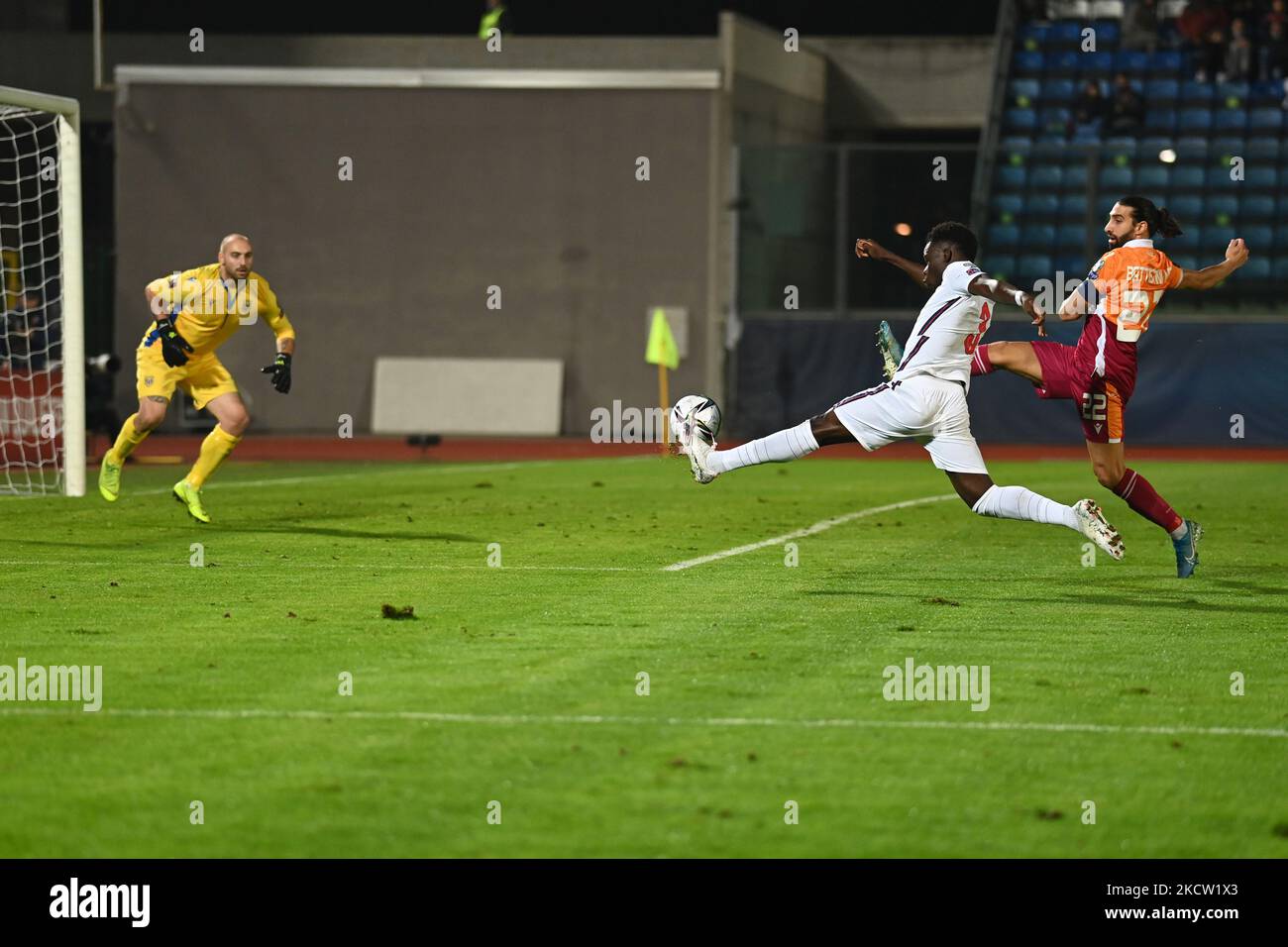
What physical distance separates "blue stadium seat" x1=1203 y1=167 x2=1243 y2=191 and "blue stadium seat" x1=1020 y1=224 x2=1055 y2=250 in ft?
8.29

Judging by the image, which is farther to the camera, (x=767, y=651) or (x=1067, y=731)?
(x=767, y=651)

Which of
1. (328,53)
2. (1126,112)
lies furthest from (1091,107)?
(328,53)

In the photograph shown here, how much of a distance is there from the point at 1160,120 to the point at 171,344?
75.1ft

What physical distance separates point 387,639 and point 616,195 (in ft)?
79.6

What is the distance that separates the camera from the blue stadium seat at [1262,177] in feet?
99.9

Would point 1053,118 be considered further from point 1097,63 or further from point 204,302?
point 204,302

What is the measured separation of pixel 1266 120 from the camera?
32.2 meters

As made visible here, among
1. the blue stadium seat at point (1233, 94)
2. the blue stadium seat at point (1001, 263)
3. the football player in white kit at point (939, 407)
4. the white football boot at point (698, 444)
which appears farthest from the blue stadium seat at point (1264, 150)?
the white football boot at point (698, 444)

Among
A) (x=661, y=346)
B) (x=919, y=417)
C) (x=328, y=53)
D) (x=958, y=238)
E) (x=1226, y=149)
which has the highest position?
(x=328, y=53)

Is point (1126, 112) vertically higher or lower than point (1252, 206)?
higher
